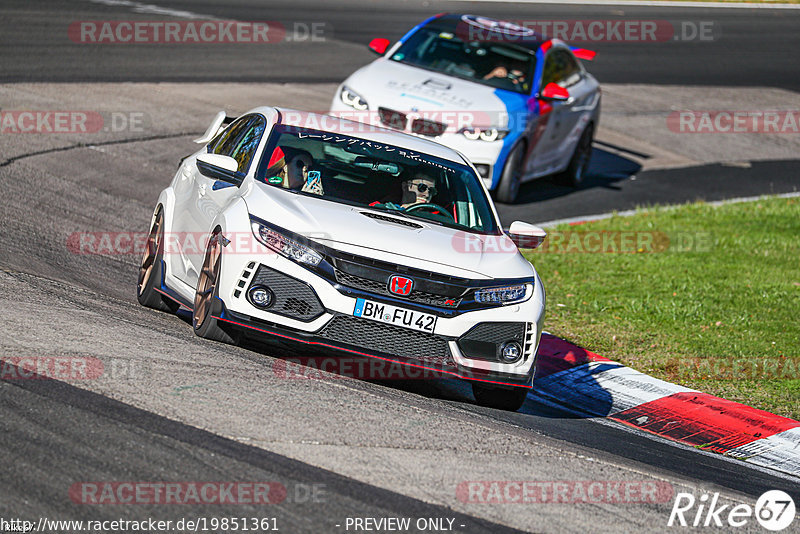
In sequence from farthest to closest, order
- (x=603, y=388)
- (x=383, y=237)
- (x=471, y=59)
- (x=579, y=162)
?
(x=579, y=162), (x=471, y=59), (x=603, y=388), (x=383, y=237)

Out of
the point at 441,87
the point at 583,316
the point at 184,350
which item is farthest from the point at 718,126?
the point at 184,350

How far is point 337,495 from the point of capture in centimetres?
522

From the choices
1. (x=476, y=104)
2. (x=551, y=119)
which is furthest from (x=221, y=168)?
(x=551, y=119)

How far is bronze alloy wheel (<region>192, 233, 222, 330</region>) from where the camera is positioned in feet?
23.7

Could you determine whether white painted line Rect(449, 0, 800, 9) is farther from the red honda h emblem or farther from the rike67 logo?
the rike67 logo

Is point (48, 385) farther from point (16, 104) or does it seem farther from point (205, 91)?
point (205, 91)

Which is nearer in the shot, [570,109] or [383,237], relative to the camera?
[383,237]

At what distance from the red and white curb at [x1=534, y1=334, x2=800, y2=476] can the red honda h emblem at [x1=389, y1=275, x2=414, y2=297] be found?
2.24 meters

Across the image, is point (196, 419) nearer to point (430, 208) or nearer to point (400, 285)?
point (400, 285)

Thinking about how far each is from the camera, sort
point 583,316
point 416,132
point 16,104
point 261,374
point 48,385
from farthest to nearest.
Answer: point 16,104
point 416,132
point 583,316
point 261,374
point 48,385

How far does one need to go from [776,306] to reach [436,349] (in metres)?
5.96

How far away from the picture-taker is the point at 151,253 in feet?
28.3

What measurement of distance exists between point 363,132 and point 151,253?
1.85 meters

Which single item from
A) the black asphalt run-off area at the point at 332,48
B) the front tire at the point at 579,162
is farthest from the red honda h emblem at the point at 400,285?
the black asphalt run-off area at the point at 332,48
